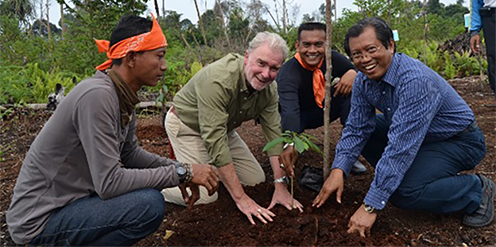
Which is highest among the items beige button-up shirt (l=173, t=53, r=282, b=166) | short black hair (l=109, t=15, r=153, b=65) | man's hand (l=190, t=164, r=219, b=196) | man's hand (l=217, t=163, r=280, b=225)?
short black hair (l=109, t=15, r=153, b=65)

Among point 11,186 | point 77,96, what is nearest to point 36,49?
point 11,186

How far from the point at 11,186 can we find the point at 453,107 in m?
3.58

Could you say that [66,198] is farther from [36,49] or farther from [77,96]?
[36,49]

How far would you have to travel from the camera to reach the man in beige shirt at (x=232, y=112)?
2.56 metres

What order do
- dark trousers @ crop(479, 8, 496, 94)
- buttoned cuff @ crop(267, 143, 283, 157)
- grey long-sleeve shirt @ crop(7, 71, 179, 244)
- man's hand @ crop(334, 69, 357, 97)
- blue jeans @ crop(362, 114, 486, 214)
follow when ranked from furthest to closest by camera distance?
dark trousers @ crop(479, 8, 496, 94), man's hand @ crop(334, 69, 357, 97), buttoned cuff @ crop(267, 143, 283, 157), blue jeans @ crop(362, 114, 486, 214), grey long-sleeve shirt @ crop(7, 71, 179, 244)

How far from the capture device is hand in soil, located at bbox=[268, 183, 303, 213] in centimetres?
267

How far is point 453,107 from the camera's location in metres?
2.39

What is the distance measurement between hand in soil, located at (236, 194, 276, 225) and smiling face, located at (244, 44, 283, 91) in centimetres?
79

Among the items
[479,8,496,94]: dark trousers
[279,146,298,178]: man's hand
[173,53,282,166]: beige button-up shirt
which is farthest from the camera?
[479,8,496,94]: dark trousers

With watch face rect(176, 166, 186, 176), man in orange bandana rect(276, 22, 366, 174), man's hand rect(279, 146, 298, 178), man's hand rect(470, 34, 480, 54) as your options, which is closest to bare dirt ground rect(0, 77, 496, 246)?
man's hand rect(279, 146, 298, 178)

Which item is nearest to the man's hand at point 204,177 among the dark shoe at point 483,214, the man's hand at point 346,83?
the dark shoe at point 483,214

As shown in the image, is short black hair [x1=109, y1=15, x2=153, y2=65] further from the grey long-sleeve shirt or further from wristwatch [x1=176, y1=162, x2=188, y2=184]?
wristwatch [x1=176, y1=162, x2=188, y2=184]

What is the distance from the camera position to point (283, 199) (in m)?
2.74

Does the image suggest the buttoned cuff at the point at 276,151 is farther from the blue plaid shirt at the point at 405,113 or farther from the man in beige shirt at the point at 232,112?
the blue plaid shirt at the point at 405,113
